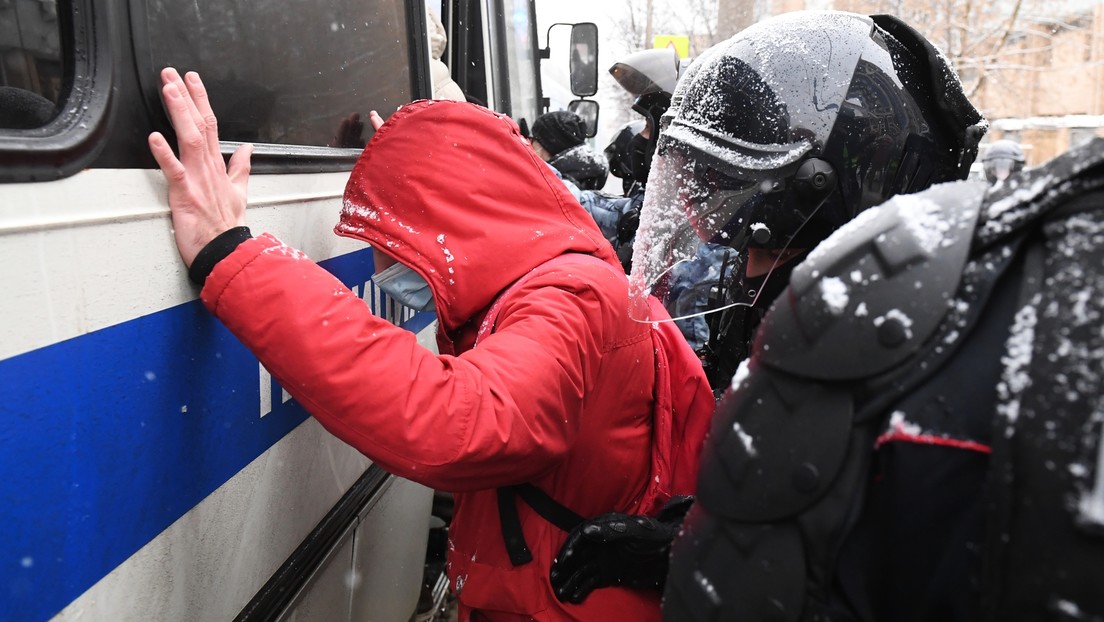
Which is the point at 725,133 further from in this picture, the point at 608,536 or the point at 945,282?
the point at 945,282

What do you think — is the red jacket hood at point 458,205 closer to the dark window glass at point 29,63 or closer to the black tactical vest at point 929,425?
the dark window glass at point 29,63

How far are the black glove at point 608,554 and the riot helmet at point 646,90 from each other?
2.93 meters

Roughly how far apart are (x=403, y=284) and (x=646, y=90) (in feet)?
10.0

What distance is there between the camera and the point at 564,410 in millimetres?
1420

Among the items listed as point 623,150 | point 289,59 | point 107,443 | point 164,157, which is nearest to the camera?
point 107,443

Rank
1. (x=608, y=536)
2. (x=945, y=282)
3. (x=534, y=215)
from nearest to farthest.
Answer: (x=945, y=282) < (x=608, y=536) < (x=534, y=215)

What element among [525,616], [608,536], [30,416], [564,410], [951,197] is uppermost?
[951,197]

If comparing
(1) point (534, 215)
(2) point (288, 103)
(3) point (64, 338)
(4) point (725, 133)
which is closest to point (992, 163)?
(4) point (725, 133)

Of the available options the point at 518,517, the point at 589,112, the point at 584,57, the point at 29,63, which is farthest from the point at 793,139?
the point at 589,112

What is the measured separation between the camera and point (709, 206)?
1.78m

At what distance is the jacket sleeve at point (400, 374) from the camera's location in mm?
1295

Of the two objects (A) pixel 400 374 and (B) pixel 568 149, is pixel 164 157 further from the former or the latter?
(B) pixel 568 149

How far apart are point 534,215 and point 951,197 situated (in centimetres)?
94

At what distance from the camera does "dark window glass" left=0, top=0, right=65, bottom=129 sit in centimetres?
116
